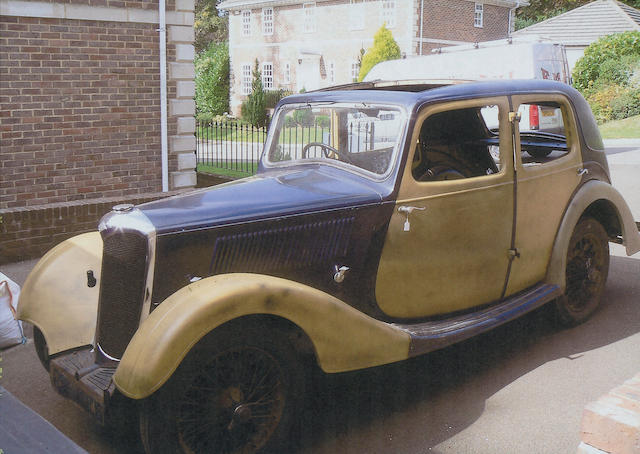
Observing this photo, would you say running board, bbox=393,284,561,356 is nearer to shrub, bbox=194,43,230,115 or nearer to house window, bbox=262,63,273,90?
shrub, bbox=194,43,230,115

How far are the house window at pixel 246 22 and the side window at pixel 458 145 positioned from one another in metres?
35.9

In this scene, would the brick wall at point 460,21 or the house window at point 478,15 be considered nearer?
the brick wall at point 460,21

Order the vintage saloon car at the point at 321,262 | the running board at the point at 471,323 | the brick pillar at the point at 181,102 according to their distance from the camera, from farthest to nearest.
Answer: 1. the brick pillar at the point at 181,102
2. the running board at the point at 471,323
3. the vintage saloon car at the point at 321,262

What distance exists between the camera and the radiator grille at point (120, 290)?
333cm

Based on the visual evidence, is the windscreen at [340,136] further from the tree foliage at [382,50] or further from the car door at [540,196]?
the tree foliage at [382,50]

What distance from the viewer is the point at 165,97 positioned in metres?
9.03

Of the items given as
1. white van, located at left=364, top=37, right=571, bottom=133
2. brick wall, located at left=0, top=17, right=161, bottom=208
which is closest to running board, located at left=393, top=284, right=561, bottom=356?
brick wall, located at left=0, top=17, right=161, bottom=208

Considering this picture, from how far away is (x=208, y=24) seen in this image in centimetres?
5306

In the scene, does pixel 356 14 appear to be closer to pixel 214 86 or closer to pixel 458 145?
pixel 214 86

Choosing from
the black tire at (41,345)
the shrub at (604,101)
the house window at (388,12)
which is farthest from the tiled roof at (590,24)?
the black tire at (41,345)

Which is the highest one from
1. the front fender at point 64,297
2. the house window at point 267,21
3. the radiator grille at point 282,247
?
the house window at point 267,21

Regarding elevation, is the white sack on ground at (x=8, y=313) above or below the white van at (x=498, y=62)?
below

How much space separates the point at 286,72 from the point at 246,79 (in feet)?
9.81

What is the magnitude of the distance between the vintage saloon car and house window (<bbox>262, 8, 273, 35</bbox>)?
34.4 meters
